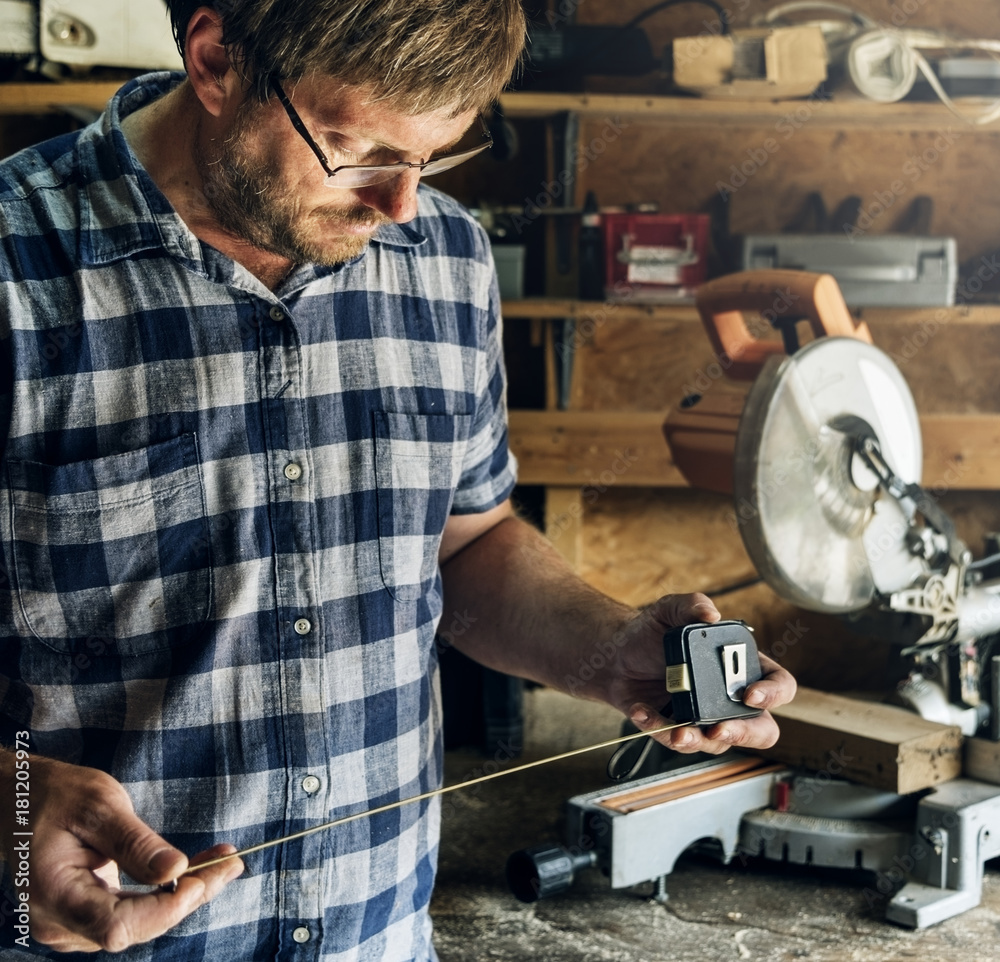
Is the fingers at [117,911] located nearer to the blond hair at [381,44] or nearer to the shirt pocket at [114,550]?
the shirt pocket at [114,550]

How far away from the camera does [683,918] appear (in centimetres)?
147

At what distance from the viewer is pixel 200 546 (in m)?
0.95

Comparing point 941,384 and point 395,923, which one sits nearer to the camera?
point 395,923

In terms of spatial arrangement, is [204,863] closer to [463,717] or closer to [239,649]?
[239,649]

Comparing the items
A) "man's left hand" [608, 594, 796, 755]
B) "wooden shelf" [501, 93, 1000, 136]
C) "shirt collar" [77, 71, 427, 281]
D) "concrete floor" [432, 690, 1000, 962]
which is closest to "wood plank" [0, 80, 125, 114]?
"wooden shelf" [501, 93, 1000, 136]

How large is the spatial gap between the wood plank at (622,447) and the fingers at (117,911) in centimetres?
174

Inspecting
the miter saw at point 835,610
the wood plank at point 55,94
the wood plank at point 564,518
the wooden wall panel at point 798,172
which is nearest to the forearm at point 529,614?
the miter saw at point 835,610

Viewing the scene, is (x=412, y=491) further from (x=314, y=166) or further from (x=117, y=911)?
(x=117, y=911)

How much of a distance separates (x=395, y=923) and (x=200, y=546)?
41cm

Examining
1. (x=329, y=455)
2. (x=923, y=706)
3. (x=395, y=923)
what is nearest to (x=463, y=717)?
→ (x=923, y=706)

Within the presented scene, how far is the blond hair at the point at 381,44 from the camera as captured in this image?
850 millimetres

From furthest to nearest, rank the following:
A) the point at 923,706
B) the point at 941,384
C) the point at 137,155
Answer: the point at 941,384 < the point at 923,706 < the point at 137,155

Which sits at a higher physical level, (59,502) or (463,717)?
(59,502)

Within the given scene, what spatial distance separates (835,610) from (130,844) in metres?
1.19
